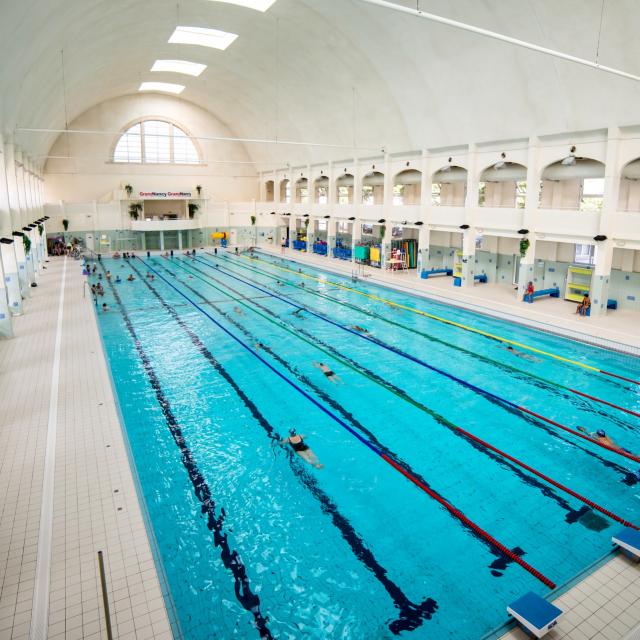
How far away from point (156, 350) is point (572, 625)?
9.84 meters

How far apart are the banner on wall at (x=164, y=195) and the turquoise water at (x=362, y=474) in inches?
800

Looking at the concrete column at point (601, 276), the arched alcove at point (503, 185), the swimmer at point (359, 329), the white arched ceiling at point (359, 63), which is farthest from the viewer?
the arched alcove at point (503, 185)

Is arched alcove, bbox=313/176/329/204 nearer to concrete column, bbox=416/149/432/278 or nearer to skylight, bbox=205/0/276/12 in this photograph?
concrete column, bbox=416/149/432/278

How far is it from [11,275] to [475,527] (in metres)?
13.3

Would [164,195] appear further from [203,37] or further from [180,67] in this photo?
[203,37]

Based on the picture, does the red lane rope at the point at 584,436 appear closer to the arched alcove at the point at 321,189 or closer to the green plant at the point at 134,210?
the arched alcove at the point at 321,189

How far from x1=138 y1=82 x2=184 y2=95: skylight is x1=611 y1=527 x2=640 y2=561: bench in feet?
104

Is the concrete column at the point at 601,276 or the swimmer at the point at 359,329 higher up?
the concrete column at the point at 601,276

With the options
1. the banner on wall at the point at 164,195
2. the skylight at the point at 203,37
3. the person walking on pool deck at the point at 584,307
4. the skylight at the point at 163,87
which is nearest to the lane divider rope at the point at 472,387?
the person walking on pool deck at the point at 584,307

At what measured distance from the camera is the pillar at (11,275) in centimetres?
1243

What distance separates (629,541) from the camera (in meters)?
4.83

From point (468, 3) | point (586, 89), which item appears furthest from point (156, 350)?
point (586, 89)

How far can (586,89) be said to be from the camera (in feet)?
42.5

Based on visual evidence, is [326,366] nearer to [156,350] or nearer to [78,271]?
[156,350]
